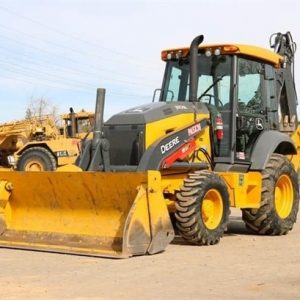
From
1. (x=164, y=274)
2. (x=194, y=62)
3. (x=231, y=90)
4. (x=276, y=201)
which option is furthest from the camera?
(x=276, y=201)

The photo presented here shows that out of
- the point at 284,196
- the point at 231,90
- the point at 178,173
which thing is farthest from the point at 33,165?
the point at 178,173

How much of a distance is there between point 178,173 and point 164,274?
256 centimetres

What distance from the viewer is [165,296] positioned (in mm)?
5758

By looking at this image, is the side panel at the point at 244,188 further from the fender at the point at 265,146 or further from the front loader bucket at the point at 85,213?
the front loader bucket at the point at 85,213

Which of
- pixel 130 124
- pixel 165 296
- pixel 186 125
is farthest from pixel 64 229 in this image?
pixel 165 296

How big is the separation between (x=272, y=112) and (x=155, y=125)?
8.77 ft

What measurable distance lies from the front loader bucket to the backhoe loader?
0.05ft

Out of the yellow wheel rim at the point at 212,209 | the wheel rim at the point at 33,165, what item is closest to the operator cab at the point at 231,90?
the yellow wheel rim at the point at 212,209

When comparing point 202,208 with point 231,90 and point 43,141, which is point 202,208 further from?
point 43,141

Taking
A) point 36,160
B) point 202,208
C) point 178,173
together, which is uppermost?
point 178,173

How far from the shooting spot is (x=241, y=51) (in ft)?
32.3

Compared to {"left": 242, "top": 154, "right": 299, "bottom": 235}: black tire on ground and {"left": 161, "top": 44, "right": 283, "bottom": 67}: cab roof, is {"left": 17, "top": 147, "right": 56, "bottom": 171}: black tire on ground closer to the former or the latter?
{"left": 161, "top": 44, "right": 283, "bottom": 67}: cab roof

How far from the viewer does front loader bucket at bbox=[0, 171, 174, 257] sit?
25.3ft

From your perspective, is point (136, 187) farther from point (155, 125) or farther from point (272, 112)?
point (272, 112)
